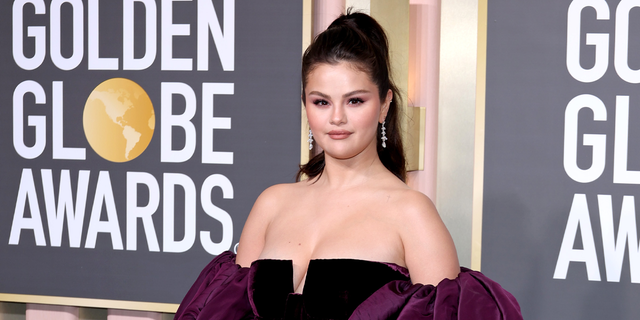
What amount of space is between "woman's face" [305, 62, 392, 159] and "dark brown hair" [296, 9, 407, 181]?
2 centimetres

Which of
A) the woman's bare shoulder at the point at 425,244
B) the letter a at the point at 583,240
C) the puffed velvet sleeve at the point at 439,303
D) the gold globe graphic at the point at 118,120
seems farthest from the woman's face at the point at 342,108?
the gold globe graphic at the point at 118,120

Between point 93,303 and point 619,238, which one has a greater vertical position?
point 619,238

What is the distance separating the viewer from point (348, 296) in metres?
1.22

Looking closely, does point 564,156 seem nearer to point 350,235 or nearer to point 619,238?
point 619,238

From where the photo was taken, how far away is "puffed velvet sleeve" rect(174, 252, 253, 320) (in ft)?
4.25

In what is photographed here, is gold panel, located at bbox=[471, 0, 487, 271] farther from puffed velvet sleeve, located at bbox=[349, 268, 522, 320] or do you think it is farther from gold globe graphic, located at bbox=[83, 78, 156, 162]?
gold globe graphic, located at bbox=[83, 78, 156, 162]

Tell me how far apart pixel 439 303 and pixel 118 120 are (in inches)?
54.1

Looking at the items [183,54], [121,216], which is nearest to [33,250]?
[121,216]

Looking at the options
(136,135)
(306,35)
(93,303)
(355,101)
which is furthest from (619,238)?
(93,303)

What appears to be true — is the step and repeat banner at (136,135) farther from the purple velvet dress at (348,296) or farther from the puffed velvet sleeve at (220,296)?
the purple velvet dress at (348,296)

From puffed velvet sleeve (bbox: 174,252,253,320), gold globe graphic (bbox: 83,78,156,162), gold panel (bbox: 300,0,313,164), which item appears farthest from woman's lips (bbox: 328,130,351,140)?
gold globe graphic (bbox: 83,78,156,162)

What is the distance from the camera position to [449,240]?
4.09 feet

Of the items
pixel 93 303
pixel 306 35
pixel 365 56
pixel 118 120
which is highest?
pixel 306 35

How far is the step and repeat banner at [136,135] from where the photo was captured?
80.0 inches
